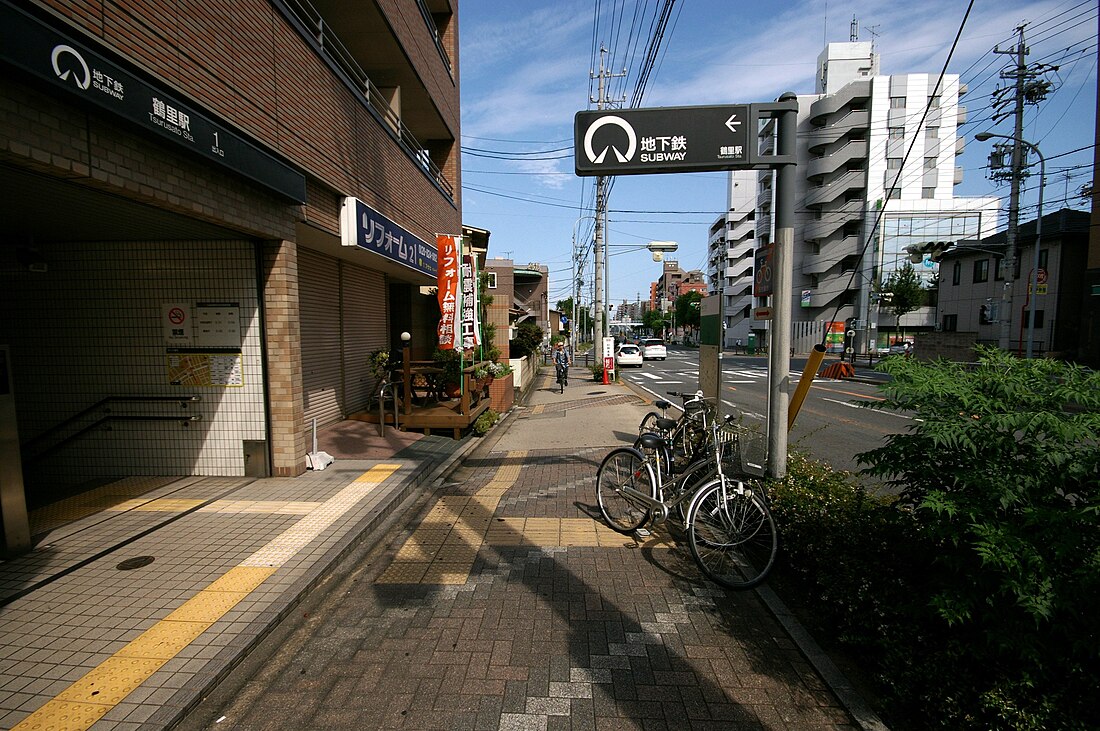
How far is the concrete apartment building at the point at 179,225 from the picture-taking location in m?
3.68

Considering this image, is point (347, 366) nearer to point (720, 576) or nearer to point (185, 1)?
point (185, 1)

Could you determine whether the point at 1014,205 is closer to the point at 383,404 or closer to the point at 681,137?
the point at 681,137

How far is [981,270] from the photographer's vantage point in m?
33.1

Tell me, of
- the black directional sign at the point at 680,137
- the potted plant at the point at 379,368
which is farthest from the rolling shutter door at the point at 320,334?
the black directional sign at the point at 680,137

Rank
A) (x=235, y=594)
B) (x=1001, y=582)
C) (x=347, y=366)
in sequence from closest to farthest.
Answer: (x=1001, y=582) < (x=235, y=594) < (x=347, y=366)

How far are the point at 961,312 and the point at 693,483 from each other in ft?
130

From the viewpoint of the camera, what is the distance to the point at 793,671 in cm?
305

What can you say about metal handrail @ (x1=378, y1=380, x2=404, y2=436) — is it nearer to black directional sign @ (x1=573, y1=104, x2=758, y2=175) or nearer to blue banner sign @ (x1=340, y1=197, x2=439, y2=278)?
blue banner sign @ (x1=340, y1=197, x2=439, y2=278)

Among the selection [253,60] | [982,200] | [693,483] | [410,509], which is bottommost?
[410,509]

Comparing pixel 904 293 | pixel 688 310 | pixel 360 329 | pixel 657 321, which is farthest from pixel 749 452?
pixel 657 321

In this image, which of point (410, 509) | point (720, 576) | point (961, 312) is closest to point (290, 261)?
point (410, 509)

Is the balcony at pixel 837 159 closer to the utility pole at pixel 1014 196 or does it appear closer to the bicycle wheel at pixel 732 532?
the utility pole at pixel 1014 196

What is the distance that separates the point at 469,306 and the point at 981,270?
122ft

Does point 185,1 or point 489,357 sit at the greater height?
point 185,1
